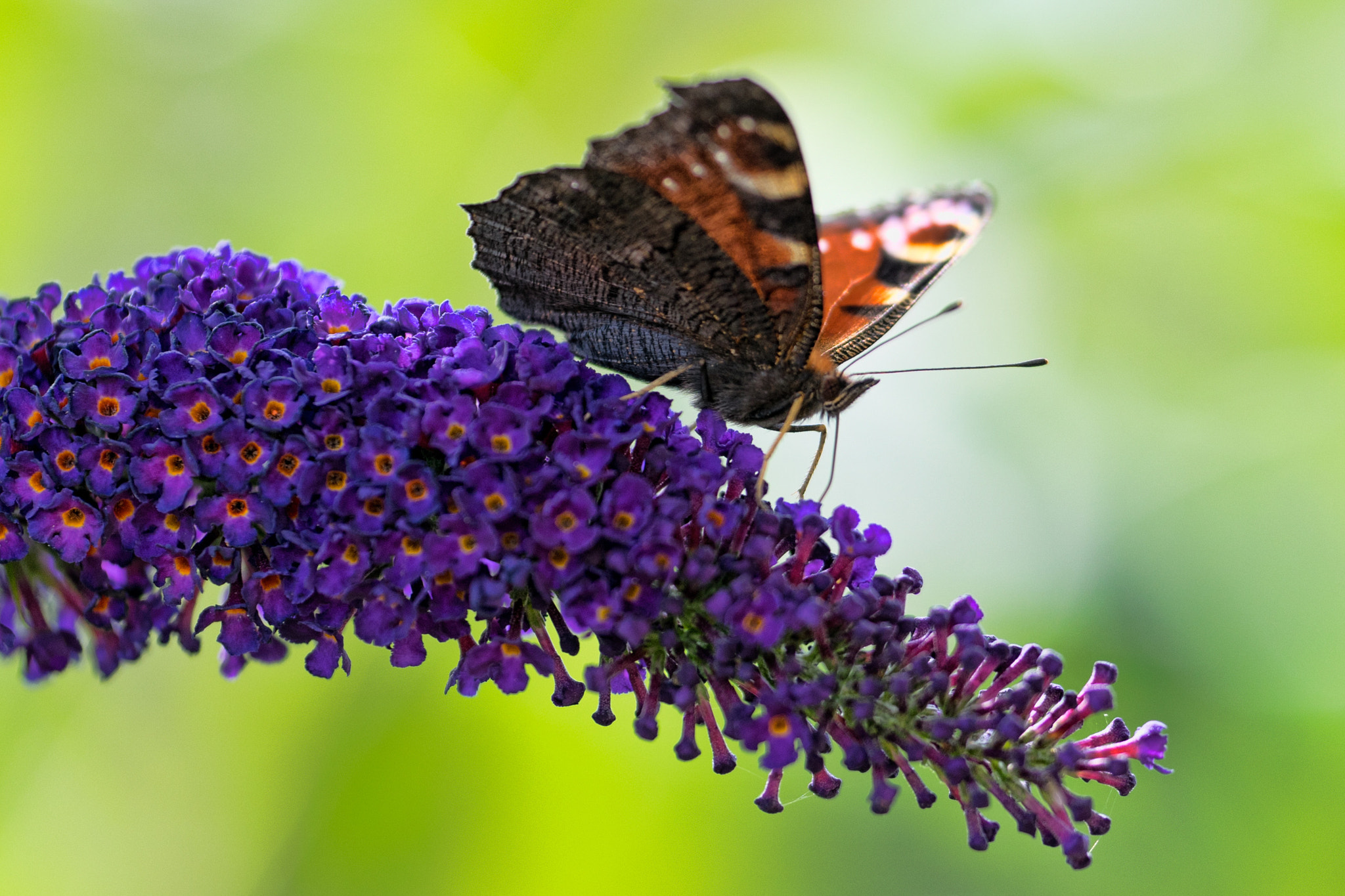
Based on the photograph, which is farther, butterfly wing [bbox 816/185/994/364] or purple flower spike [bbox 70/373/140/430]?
butterfly wing [bbox 816/185/994/364]

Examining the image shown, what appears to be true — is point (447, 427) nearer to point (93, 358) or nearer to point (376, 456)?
point (376, 456)

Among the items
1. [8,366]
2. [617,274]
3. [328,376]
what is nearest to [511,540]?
[328,376]

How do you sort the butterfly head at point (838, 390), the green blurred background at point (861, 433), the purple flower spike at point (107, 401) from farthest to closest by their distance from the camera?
the green blurred background at point (861, 433), the butterfly head at point (838, 390), the purple flower spike at point (107, 401)

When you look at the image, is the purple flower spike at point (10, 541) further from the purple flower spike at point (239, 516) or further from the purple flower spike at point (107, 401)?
the purple flower spike at point (239, 516)

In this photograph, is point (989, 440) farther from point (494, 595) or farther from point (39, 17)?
point (39, 17)

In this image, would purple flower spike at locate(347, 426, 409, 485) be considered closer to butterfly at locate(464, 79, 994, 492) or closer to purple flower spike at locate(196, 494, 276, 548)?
purple flower spike at locate(196, 494, 276, 548)

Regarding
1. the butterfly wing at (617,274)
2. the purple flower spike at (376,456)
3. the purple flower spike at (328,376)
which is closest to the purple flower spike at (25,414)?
the purple flower spike at (328,376)

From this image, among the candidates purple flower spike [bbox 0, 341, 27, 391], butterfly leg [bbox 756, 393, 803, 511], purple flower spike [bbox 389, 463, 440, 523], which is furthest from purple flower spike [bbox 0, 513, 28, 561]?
butterfly leg [bbox 756, 393, 803, 511]
